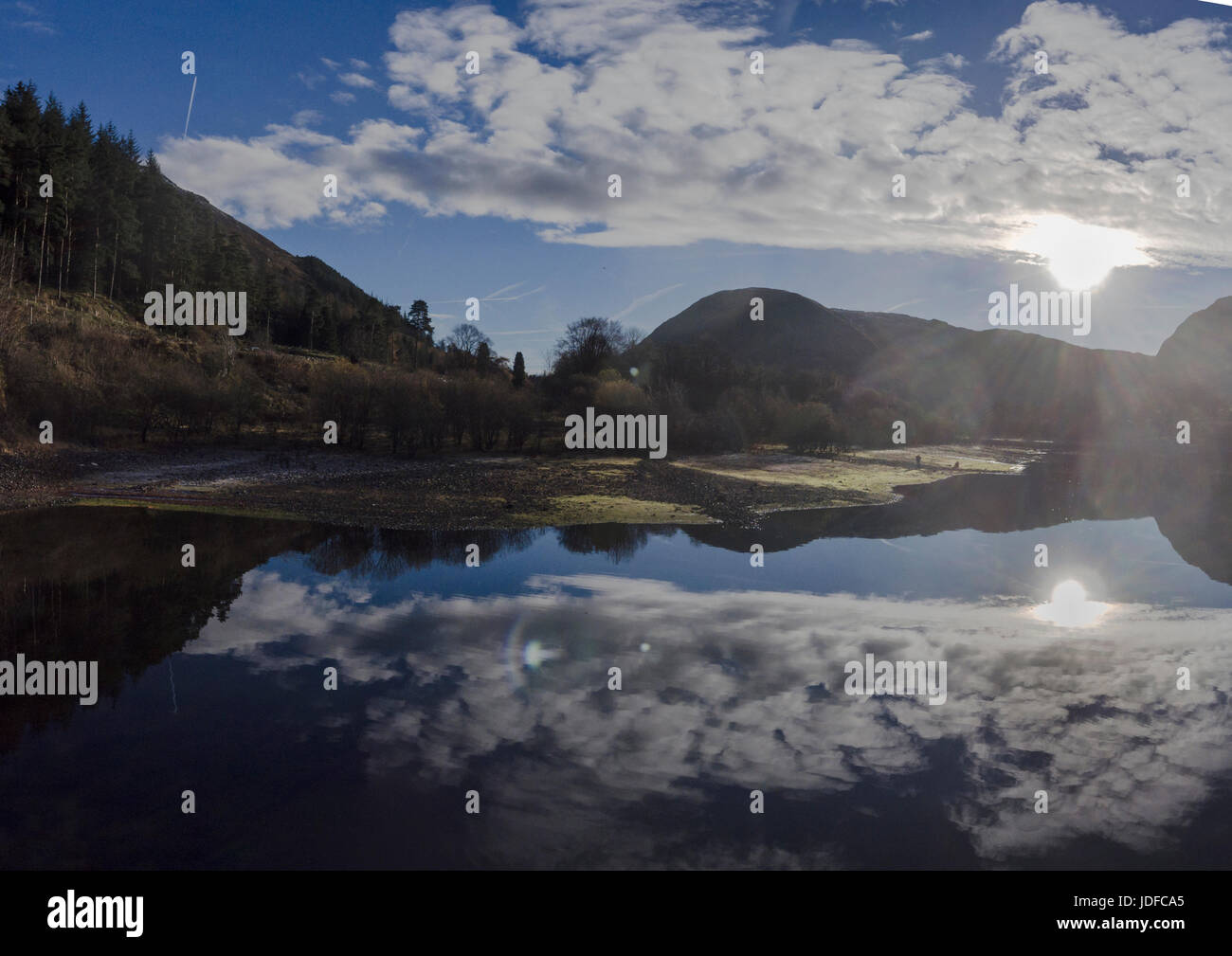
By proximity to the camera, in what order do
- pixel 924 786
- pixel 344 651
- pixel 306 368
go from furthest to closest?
pixel 306 368 → pixel 344 651 → pixel 924 786

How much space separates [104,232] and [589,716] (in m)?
79.3

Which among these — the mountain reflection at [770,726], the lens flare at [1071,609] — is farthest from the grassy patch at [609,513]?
the lens flare at [1071,609]

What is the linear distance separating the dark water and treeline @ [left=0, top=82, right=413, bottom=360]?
46002 mm

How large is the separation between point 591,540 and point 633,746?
17448mm

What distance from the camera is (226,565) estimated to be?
71.9 feet

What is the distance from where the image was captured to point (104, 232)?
2729 inches

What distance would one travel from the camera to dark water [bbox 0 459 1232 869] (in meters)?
8.64

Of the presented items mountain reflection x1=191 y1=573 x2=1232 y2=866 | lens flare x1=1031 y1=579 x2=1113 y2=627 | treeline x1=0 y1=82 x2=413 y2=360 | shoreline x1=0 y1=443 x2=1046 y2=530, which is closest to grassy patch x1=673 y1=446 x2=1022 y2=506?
shoreline x1=0 y1=443 x2=1046 y2=530

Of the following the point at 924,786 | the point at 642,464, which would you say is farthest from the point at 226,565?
the point at 642,464

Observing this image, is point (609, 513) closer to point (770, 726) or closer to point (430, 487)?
point (430, 487)

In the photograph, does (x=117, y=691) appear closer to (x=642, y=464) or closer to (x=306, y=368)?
(x=642, y=464)

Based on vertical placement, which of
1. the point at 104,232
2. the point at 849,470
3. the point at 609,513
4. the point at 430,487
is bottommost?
the point at 609,513

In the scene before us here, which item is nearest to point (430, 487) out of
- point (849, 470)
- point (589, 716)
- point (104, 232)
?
point (589, 716)
